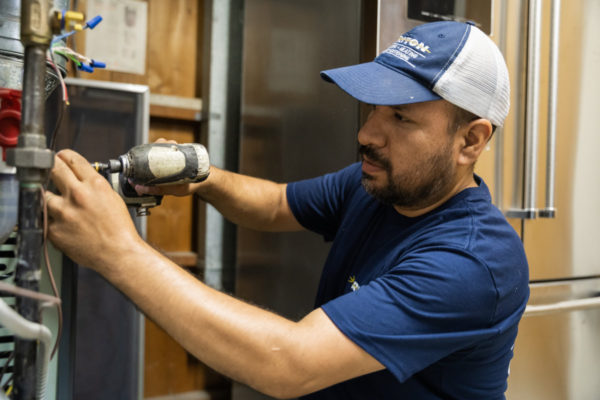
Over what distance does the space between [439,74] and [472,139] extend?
0.50 feet

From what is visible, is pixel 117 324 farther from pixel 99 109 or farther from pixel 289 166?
Answer: pixel 289 166

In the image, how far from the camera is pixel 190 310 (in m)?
0.66

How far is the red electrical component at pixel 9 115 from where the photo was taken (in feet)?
2.22

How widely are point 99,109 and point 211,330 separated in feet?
2.27

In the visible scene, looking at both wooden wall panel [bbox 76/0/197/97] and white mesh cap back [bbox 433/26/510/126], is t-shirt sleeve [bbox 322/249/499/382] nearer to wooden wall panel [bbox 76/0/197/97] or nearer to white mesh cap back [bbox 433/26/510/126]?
white mesh cap back [bbox 433/26/510/126]

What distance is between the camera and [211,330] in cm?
66

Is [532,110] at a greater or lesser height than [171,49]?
lesser

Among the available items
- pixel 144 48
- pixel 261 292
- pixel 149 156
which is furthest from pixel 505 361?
pixel 144 48

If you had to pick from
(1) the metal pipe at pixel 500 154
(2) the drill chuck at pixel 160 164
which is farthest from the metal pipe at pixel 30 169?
(1) the metal pipe at pixel 500 154

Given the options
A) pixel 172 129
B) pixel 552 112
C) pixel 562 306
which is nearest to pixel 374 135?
pixel 552 112

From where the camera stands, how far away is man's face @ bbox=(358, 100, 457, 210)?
0.85 meters

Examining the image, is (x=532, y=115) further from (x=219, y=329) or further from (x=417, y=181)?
(x=219, y=329)

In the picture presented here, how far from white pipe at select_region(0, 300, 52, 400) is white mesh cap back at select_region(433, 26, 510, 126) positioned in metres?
0.69

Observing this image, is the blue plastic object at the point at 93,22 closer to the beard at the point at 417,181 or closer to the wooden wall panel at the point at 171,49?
the beard at the point at 417,181
